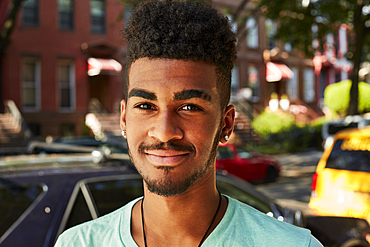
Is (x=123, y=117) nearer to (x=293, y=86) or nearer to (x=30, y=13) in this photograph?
(x=30, y=13)

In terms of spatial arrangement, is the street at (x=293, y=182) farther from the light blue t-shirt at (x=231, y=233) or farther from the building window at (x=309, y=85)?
the building window at (x=309, y=85)

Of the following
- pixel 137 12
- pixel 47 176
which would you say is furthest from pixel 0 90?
pixel 137 12

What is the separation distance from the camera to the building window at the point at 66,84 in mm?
19594

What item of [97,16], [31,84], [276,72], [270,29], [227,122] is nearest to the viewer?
[227,122]

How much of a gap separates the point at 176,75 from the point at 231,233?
651 mm

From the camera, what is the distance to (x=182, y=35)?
1.38m

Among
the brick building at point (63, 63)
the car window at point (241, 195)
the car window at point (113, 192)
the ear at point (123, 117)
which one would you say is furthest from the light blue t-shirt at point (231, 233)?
the brick building at point (63, 63)

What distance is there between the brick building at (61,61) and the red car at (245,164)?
10284mm

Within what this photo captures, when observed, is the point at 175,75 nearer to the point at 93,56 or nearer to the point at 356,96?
the point at 356,96

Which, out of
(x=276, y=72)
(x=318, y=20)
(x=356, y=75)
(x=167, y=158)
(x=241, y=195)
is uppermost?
(x=318, y=20)

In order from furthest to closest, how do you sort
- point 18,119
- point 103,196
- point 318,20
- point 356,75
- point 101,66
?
point 101,66 → point 18,119 → point 318,20 → point 356,75 → point 103,196

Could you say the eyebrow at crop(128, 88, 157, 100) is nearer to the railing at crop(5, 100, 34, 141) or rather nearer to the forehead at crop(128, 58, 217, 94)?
the forehead at crop(128, 58, 217, 94)

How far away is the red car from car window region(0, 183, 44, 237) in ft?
24.7

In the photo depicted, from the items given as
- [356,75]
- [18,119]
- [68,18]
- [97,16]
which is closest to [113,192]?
[356,75]
